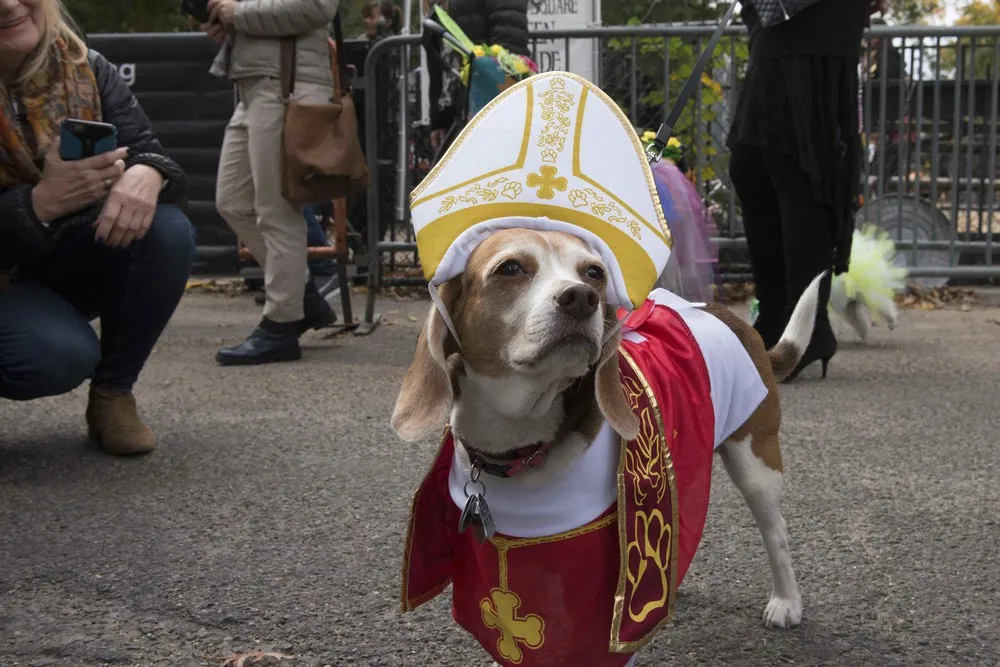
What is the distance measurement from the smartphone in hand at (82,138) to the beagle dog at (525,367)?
1985mm

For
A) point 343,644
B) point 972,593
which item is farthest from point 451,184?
point 972,593

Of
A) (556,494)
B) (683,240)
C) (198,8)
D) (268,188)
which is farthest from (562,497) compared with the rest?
(198,8)

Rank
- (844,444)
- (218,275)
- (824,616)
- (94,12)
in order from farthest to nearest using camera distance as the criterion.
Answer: (94,12), (218,275), (844,444), (824,616)

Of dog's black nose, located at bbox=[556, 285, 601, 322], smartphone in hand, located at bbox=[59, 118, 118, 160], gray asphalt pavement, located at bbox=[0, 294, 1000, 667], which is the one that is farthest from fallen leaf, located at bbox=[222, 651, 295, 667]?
smartphone in hand, located at bbox=[59, 118, 118, 160]

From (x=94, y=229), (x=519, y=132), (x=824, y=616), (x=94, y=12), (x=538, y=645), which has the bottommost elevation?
(x=824, y=616)

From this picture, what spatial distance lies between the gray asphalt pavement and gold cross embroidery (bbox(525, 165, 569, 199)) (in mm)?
1059

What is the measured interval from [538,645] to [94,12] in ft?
37.5

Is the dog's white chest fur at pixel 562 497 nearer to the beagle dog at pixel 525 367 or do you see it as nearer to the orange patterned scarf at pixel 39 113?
the beagle dog at pixel 525 367

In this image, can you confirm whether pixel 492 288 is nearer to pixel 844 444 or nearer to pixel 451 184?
pixel 451 184

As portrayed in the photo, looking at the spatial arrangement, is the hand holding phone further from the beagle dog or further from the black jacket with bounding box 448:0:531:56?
the black jacket with bounding box 448:0:531:56

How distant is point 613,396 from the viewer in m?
2.18

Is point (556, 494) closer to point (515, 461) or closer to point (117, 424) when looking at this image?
point (515, 461)

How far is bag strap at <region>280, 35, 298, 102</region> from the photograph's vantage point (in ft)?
18.7

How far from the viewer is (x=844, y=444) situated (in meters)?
4.31
